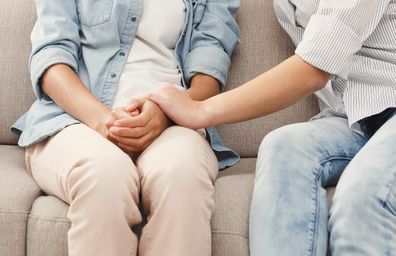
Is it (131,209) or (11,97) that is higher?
(131,209)

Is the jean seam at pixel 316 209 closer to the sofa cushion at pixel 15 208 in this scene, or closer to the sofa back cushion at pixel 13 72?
the sofa cushion at pixel 15 208

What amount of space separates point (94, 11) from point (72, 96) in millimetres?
269

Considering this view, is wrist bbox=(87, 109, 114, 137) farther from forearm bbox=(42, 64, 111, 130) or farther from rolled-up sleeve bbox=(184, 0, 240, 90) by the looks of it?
rolled-up sleeve bbox=(184, 0, 240, 90)

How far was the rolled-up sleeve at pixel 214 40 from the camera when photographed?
150 centimetres

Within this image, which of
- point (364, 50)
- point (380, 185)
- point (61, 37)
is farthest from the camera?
point (61, 37)

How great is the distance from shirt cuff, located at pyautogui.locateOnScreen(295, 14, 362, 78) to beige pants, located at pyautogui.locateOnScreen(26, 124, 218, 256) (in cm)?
29

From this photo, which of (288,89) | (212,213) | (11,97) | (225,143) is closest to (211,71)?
(225,143)

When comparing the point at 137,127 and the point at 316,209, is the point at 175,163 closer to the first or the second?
the point at 137,127

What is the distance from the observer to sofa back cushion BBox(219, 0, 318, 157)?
1.62 meters

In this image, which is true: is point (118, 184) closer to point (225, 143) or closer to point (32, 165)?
point (32, 165)

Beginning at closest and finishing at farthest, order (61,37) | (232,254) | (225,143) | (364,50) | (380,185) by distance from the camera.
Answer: (380,185) < (232,254) < (364,50) < (61,37) < (225,143)

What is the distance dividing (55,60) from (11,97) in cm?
37

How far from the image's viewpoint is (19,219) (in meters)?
1.19

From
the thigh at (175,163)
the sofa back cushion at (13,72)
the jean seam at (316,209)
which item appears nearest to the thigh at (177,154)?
the thigh at (175,163)
